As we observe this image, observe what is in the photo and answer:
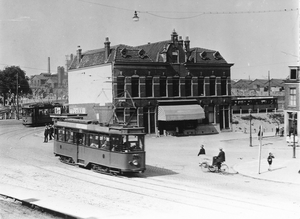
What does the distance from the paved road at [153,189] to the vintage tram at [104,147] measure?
2.08 ft

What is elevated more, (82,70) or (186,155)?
(82,70)

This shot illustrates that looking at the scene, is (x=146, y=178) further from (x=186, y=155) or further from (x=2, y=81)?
(x=2, y=81)

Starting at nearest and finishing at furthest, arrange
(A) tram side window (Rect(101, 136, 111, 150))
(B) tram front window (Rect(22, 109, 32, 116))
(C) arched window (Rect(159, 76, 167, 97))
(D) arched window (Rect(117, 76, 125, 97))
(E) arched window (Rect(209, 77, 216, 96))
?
(A) tram side window (Rect(101, 136, 111, 150)) < (D) arched window (Rect(117, 76, 125, 97)) < (C) arched window (Rect(159, 76, 167, 97)) < (E) arched window (Rect(209, 77, 216, 96)) < (B) tram front window (Rect(22, 109, 32, 116))

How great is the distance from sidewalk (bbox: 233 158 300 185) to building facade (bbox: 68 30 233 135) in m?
17.8

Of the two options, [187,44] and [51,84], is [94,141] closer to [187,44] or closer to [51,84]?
[187,44]

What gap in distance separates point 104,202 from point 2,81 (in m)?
71.3

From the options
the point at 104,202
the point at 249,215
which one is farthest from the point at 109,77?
the point at 249,215

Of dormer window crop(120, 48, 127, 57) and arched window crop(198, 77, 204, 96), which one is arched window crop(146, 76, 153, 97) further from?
arched window crop(198, 77, 204, 96)

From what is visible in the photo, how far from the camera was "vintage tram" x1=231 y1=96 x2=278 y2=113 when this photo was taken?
74875 millimetres

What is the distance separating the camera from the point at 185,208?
13211 mm

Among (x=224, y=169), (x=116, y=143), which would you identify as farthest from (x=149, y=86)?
(x=116, y=143)

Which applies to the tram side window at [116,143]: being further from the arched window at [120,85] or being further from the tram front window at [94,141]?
the arched window at [120,85]

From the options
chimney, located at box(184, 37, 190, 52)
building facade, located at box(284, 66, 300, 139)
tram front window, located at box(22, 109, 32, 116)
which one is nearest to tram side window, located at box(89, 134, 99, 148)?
building facade, located at box(284, 66, 300, 139)

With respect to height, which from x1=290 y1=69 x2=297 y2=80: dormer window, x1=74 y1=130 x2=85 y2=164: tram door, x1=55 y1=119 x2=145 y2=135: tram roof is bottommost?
x1=74 y1=130 x2=85 y2=164: tram door
